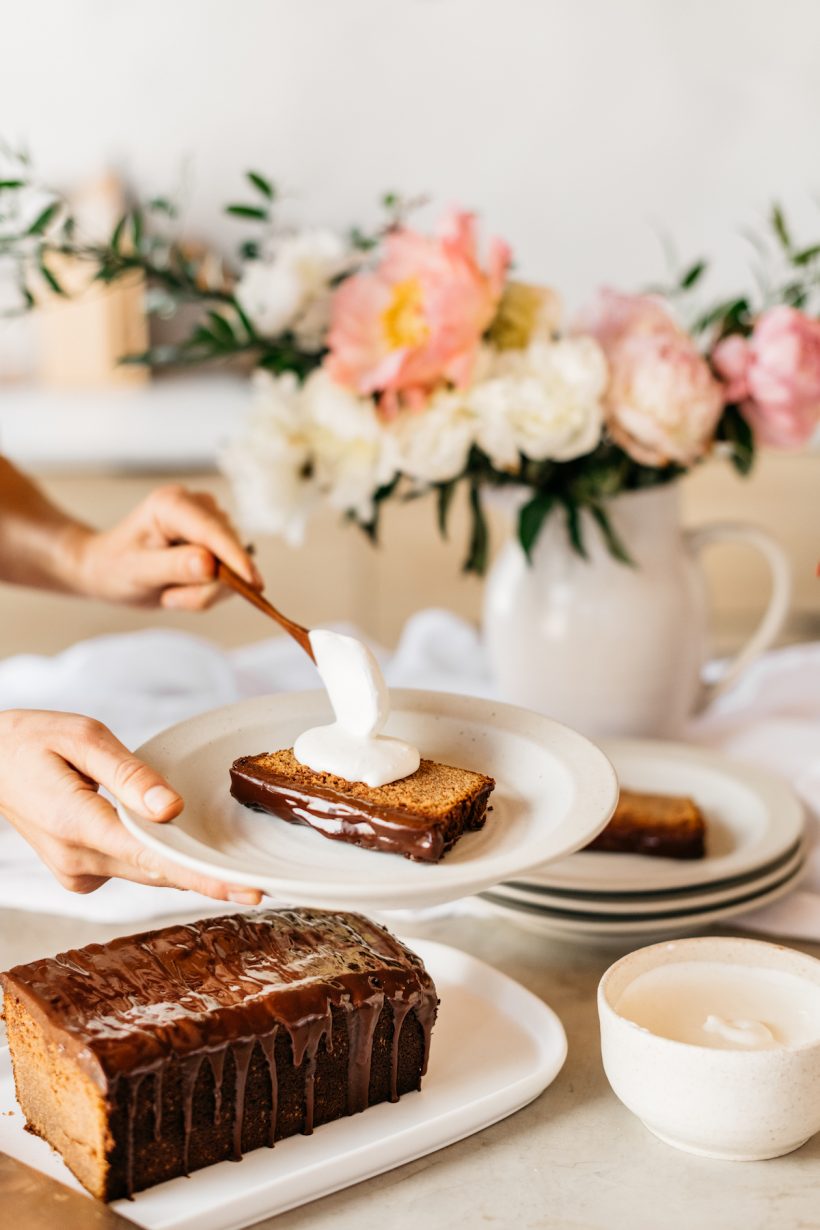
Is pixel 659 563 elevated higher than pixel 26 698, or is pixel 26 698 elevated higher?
pixel 659 563

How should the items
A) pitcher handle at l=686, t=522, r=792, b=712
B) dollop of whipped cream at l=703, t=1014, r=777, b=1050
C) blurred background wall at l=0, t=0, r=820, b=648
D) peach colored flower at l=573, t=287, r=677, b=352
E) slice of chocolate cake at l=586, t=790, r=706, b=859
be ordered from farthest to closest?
blurred background wall at l=0, t=0, r=820, b=648 → pitcher handle at l=686, t=522, r=792, b=712 → peach colored flower at l=573, t=287, r=677, b=352 → slice of chocolate cake at l=586, t=790, r=706, b=859 → dollop of whipped cream at l=703, t=1014, r=777, b=1050

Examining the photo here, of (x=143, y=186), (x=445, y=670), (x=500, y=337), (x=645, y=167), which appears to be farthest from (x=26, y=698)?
(x=645, y=167)

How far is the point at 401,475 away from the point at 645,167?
1.70m

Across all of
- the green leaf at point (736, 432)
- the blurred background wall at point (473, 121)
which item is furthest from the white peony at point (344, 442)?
the blurred background wall at point (473, 121)

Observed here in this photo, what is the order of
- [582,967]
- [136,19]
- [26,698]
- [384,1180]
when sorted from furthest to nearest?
1. [136,19]
2. [26,698]
3. [582,967]
4. [384,1180]

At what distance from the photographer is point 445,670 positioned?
166cm

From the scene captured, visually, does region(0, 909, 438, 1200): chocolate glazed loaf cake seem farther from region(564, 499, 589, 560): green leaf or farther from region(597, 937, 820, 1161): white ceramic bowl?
region(564, 499, 589, 560): green leaf

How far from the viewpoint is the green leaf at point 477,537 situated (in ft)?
4.15

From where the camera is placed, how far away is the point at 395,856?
776 millimetres

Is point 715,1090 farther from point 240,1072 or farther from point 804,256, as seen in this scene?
point 804,256

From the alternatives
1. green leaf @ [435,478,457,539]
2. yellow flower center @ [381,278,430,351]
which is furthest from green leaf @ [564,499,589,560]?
yellow flower center @ [381,278,430,351]

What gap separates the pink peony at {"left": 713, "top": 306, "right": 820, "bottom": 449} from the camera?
46.2 inches

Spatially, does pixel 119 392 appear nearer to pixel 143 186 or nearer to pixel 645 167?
pixel 143 186

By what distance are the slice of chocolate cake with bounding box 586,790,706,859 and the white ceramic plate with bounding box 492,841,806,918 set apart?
0.06 m
